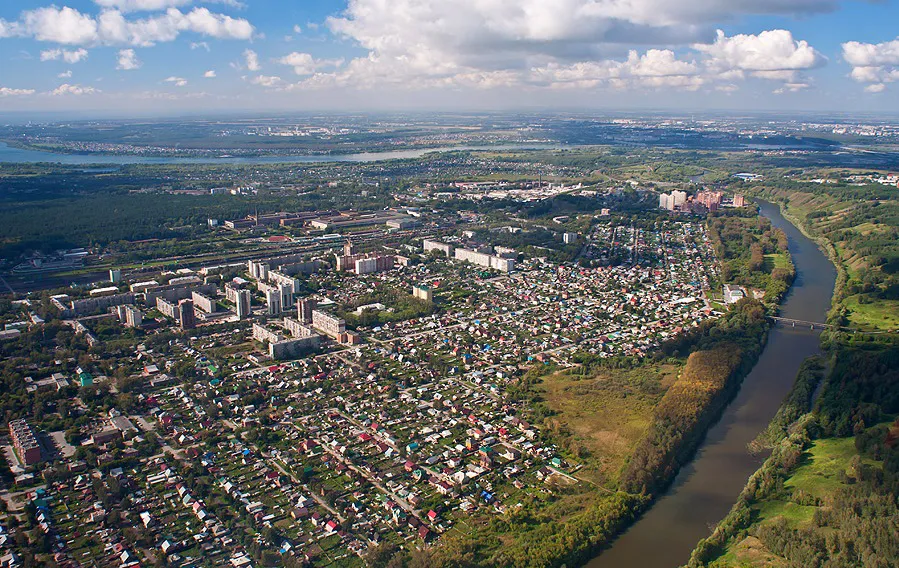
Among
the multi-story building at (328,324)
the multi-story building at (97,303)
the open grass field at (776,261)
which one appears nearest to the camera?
the multi-story building at (328,324)

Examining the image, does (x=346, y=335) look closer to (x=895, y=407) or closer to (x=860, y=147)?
(x=895, y=407)

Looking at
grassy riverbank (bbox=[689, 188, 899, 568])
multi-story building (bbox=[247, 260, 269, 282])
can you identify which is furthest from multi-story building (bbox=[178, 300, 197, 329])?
grassy riverbank (bbox=[689, 188, 899, 568])

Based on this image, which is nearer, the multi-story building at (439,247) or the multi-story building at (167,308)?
the multi-story building at (167,308)

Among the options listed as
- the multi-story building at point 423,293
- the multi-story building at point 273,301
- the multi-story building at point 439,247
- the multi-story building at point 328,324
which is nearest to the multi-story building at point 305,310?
the multi-story building at point 328,324

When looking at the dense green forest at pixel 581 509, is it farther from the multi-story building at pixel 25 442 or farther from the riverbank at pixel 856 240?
the riverbank at pixel 856 240

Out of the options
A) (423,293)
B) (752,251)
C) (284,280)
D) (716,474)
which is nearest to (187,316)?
(284,280)

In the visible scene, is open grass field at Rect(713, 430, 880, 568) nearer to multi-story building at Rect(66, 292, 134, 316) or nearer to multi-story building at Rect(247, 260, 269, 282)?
multi-story building at Rect(247, 260, 269, 282)

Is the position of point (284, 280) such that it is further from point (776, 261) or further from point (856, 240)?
point (856, 240)
